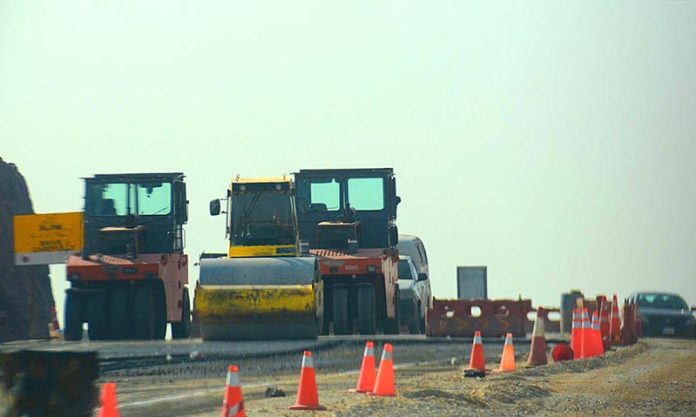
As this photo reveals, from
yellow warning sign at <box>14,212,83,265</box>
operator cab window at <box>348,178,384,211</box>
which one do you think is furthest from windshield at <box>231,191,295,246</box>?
yellow warning sign at <box>14,212,83,265</box>

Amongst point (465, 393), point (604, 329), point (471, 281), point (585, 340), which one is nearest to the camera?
point (465, 393)

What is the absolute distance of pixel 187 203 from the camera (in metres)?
35.4

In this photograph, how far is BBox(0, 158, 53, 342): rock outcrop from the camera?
45594 mm

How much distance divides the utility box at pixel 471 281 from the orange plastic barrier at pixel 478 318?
7336mm

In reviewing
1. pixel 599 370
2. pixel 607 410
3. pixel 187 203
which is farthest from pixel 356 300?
pixel 607 410

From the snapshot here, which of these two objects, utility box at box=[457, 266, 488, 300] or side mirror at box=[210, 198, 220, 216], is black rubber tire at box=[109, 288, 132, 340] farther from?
utility box at box=[457, 266, 488, 300]

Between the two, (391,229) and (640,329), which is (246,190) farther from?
(640,329)

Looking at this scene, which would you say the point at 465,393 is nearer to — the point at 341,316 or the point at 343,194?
the point at 341,316

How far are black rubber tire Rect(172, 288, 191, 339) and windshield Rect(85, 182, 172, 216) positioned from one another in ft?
8.25

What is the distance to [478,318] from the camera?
3819 centimetres

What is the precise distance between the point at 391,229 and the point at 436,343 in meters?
3.30

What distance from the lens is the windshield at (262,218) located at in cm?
3366

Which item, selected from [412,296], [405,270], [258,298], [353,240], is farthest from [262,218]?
[405,270]

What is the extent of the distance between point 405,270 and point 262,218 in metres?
7.17
